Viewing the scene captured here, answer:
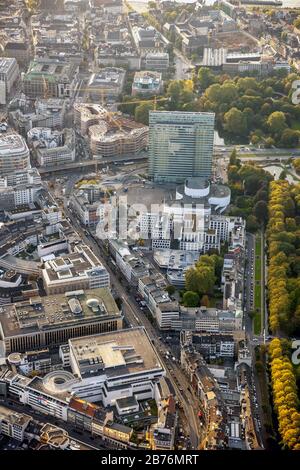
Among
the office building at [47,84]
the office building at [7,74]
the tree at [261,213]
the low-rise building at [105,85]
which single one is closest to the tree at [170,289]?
the tree at [261,213]

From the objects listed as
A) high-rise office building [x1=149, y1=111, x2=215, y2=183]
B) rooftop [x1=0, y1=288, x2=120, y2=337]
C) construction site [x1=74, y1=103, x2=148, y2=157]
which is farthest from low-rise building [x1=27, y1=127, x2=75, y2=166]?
rooftop [x1=0, y1=288, x2=120, y2=337]

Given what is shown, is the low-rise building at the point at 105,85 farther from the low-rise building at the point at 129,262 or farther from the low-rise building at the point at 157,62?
the low-rise building at the point at 129,262

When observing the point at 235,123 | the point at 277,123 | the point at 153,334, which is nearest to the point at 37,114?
the point at 235,123

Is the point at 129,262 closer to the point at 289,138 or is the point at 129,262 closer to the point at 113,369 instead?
the point at 113,369

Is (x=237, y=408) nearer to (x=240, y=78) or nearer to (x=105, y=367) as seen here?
(x=105, y=367)

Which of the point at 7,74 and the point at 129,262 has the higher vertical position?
the point at 7,74
